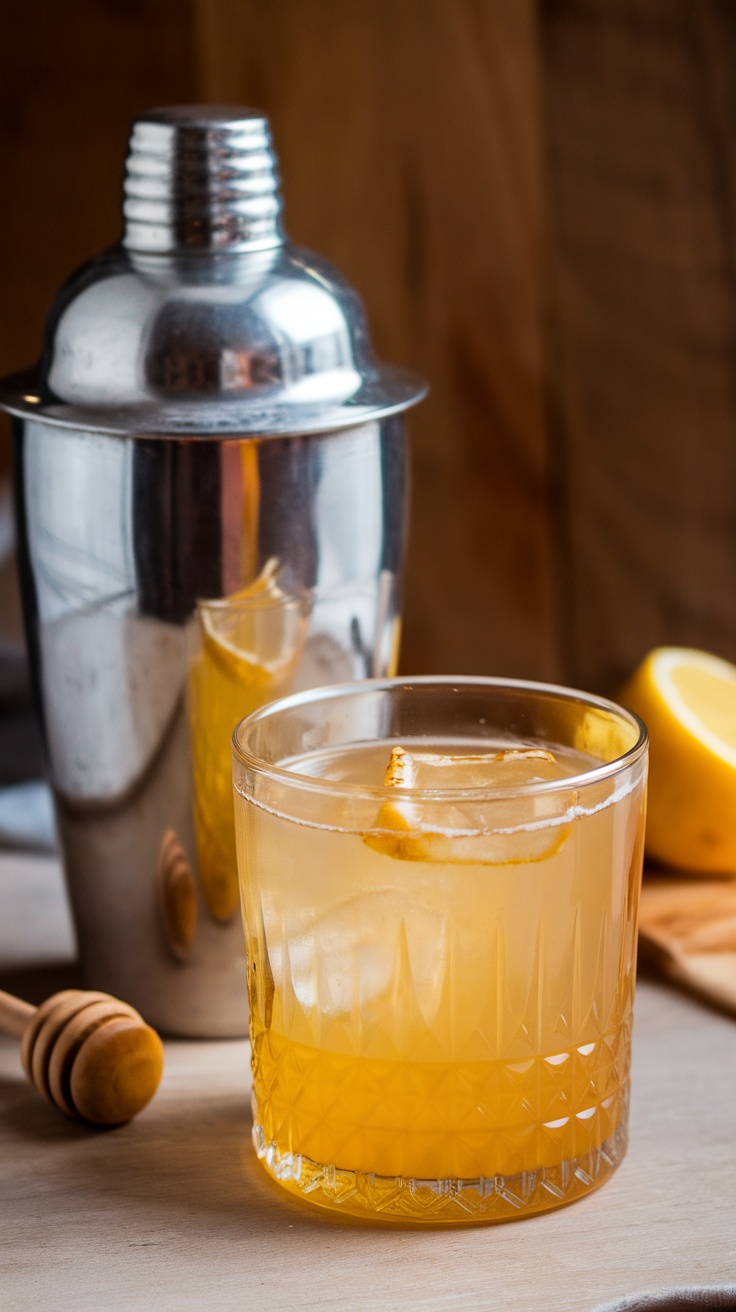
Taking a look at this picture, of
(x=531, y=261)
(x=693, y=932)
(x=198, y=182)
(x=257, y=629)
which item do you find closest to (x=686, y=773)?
(x=693, y=932)

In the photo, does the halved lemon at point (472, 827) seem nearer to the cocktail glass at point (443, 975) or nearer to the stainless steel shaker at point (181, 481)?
the cocktail glass at point (443, 975)

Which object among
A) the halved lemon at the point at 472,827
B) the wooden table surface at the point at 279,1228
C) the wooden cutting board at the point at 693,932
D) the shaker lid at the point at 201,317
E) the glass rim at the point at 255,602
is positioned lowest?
the wooden cutting board at the point at 693,932

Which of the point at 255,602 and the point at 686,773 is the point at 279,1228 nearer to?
the point at 255,602

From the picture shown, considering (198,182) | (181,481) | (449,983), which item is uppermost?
(198,182)

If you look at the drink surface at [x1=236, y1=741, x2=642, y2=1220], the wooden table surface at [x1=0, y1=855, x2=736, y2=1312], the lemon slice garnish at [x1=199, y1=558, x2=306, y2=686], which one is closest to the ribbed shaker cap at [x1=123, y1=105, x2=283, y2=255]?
the lemon slice garnish at [x1=199, y1=558, x2=306, y2=686]

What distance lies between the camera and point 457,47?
1.15 metres

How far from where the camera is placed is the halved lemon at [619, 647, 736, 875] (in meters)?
0.81

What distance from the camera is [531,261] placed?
3.91ft

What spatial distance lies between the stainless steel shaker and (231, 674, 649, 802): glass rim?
60mm

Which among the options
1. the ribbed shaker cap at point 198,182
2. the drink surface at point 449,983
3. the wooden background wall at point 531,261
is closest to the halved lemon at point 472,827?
the drink surface at point 449,983

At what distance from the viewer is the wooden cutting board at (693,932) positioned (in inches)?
28.5

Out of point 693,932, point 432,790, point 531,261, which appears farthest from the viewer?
point 531,261

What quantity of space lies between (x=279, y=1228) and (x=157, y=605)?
0.85 feet

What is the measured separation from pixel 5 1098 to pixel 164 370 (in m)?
0.32
